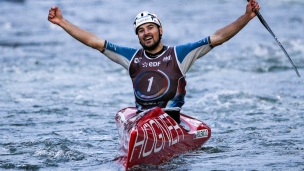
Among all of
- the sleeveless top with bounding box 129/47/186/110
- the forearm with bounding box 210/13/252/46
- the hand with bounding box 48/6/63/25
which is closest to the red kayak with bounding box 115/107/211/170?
the sleeveless top with bounding box 129/47/186/110

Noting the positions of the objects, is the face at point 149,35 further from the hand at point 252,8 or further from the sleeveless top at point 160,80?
the hand at point 252,8

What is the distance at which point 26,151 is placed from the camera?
27.1ft

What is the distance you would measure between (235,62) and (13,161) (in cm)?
900

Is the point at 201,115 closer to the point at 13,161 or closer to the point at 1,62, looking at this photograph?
the point at 13,161

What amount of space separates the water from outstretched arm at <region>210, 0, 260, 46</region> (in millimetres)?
1279

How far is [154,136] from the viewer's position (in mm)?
7066

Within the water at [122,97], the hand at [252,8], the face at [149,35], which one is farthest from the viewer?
the water at [122,97]

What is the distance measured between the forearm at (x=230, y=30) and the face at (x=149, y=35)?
59 centimetres

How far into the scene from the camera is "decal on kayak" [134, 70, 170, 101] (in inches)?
302

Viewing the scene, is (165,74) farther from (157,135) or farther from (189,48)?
(157,135)

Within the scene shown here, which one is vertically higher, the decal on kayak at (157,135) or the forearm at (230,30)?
the forearm at (230,30)

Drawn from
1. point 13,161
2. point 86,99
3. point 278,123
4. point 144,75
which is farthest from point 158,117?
point 86,99

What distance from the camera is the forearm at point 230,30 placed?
7.38 metres

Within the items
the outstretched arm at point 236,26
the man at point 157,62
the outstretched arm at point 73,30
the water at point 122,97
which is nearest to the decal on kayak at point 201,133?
the water at point 122,97
